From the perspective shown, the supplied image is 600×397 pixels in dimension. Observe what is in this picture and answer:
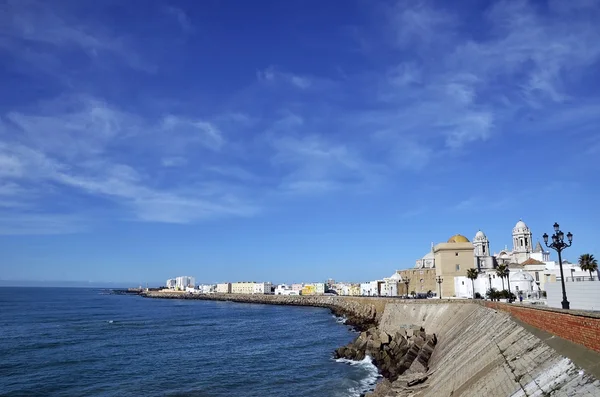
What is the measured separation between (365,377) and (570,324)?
21.1 meters

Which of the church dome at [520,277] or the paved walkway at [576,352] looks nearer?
the paved walkway at [576,352]

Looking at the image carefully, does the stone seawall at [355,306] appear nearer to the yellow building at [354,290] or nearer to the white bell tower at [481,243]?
the yellow building at [354,290]

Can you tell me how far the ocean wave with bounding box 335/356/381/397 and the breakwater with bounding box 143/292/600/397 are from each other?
936 mm

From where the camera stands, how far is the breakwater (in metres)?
14.6

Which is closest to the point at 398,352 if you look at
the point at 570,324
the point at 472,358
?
the point at 472,358

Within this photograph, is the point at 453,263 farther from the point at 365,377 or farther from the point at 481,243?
the point at 365,377

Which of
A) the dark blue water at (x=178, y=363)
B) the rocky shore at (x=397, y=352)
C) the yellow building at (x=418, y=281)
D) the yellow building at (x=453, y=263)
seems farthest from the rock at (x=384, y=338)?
the yellow building at (x=418, y=281)

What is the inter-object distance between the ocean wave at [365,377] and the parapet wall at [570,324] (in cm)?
1225

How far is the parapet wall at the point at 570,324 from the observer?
13890 millimetres

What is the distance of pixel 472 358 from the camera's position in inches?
930

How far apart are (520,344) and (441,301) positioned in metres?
28.1

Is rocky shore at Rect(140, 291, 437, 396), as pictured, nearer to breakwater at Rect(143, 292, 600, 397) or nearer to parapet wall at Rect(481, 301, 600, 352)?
breakwater at Rect(143, 292, 600, 397)

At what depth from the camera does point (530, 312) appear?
72.8ft

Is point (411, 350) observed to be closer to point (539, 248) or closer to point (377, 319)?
point (377, 319)
